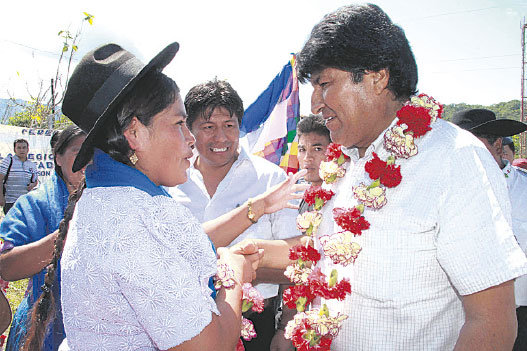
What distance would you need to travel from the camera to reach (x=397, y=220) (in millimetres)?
1750

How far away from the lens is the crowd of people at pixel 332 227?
4.53 feet

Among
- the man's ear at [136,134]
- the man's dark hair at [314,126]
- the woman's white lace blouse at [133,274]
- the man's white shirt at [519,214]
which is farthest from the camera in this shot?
the man's dark hair at [314,126]

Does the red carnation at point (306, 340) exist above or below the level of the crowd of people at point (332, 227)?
below

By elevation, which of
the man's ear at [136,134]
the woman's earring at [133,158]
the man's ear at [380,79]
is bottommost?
the woman's earring at [133,158]

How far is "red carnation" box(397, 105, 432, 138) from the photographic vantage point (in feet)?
6.07

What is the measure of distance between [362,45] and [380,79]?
0.67ft

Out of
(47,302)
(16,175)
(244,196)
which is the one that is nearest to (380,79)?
(244,196)

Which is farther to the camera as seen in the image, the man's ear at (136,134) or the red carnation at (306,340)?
the red carnation at (306,340)

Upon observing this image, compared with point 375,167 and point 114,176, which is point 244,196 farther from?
point 114,176

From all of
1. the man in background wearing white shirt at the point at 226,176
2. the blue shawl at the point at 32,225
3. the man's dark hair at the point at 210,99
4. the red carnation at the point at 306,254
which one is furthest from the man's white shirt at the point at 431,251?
the blue shawl at the point at 32,225

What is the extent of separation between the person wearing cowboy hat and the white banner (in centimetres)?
959

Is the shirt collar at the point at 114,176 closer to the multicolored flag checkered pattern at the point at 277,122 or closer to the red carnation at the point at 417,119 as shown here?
the red carnation at the point at 417,119

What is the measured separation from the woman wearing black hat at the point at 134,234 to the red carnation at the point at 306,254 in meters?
0.59

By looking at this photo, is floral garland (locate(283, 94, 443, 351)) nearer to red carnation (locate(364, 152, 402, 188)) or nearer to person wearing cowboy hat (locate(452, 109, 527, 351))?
red carnation (locate(364, 152, 402, 188))
